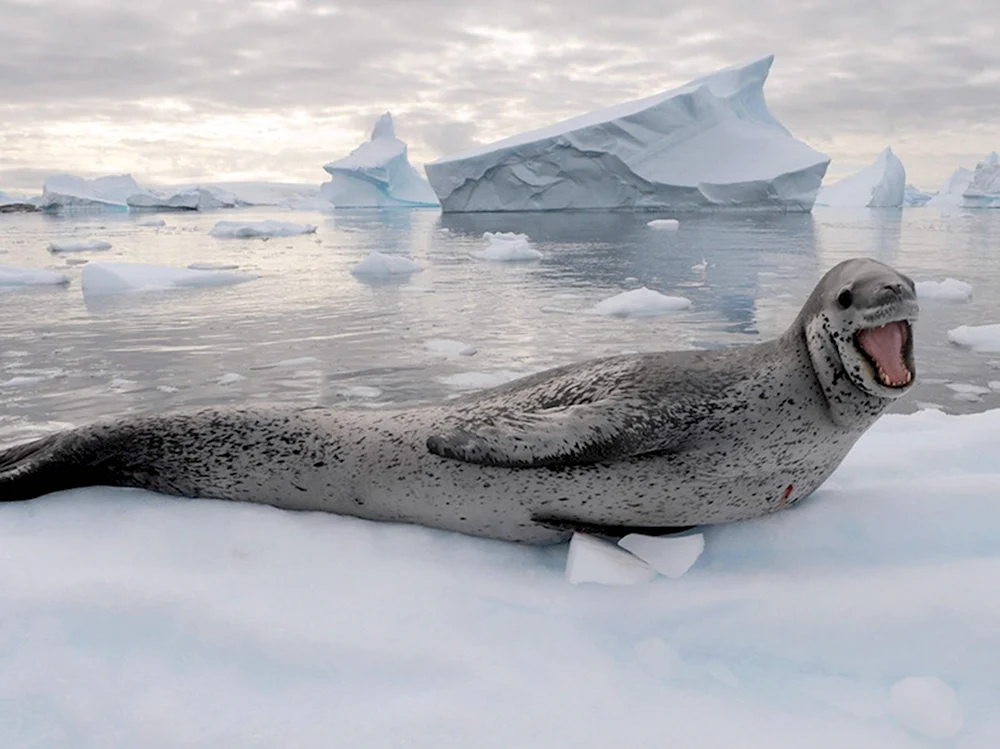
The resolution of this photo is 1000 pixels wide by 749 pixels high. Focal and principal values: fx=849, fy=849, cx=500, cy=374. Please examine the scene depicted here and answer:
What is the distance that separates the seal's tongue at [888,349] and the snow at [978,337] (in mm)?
4997

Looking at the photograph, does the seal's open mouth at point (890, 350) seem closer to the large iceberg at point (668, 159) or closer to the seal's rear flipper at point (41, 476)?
the seal's rear flipper at point (41, 476)

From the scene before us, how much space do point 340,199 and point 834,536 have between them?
4583 cm

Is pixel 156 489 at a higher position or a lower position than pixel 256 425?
lower

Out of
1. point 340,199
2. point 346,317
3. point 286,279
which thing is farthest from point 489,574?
point 340,199

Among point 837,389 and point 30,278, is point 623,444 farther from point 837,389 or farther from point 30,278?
point 30,278

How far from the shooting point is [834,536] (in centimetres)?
220

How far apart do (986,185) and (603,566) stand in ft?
171

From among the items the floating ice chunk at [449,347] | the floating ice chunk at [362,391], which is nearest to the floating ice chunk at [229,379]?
the floating ice chunk at [362,391]

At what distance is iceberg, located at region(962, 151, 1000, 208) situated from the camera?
148 ft

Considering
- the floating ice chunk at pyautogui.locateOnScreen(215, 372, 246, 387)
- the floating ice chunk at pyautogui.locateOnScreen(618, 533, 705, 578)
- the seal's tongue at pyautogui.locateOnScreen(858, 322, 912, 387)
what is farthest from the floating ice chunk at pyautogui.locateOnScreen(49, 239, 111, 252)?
the seal's tongue at pyautogui.locateOnScreen(858, 322, 912, 387)

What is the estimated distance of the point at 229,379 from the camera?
5.48 metres

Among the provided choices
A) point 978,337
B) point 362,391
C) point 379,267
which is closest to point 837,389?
point 362,391

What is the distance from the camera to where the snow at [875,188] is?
41562mm

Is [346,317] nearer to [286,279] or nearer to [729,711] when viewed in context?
[286,279]
